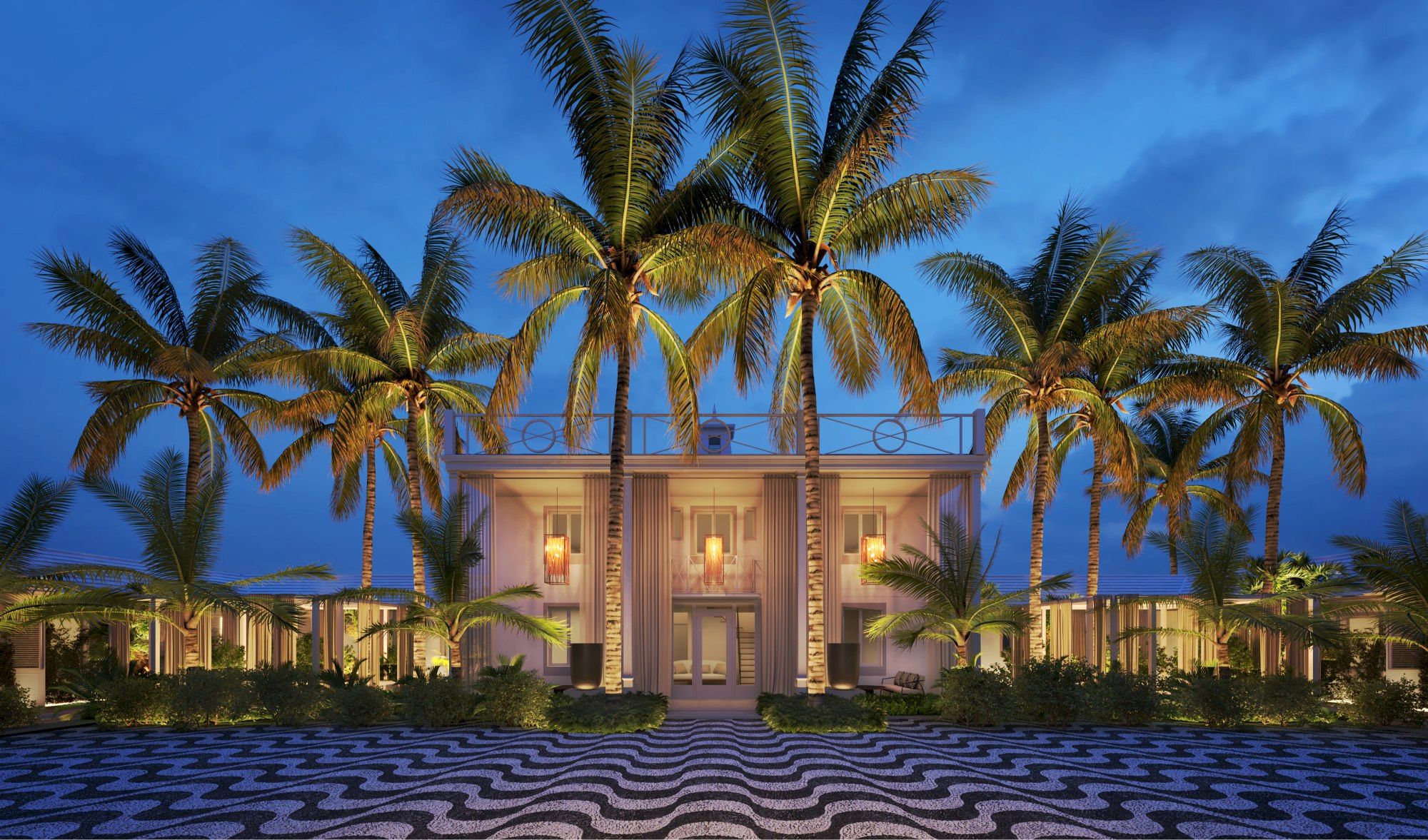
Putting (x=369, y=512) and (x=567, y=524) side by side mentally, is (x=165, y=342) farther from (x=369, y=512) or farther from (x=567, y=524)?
(x=567, y=524)

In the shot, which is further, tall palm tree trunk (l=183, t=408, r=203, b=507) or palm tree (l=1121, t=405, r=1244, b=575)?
palm tree (l=1121, t=405, r=1244, b=575)

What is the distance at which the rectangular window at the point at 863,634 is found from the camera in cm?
1694

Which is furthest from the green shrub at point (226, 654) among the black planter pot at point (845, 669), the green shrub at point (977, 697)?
the green shrub at point (977, 697)

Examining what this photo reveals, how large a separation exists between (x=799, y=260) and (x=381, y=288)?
9228 mm

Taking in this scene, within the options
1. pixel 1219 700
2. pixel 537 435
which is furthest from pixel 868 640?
pixel 537 435

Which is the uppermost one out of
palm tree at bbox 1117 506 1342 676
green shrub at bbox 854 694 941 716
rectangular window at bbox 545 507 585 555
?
rectangular window at bbox 545 507 585 555

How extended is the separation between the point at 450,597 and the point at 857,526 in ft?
26.4

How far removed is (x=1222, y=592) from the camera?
14055 mm

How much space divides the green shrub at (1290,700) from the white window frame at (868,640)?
6190 millimetres

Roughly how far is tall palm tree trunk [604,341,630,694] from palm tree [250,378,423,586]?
6147 millimetres

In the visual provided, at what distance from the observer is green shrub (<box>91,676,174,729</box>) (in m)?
12.1

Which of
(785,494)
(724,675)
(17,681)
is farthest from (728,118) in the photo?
(17,681)

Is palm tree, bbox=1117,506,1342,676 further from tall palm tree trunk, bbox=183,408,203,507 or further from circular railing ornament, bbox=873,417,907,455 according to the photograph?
tall palm tree trunk, bbox=183,408,203,507

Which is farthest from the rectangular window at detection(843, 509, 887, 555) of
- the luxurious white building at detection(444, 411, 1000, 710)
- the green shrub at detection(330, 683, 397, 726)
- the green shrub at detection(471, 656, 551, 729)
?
the green shrub at detection(330, 683, 397, 726)
